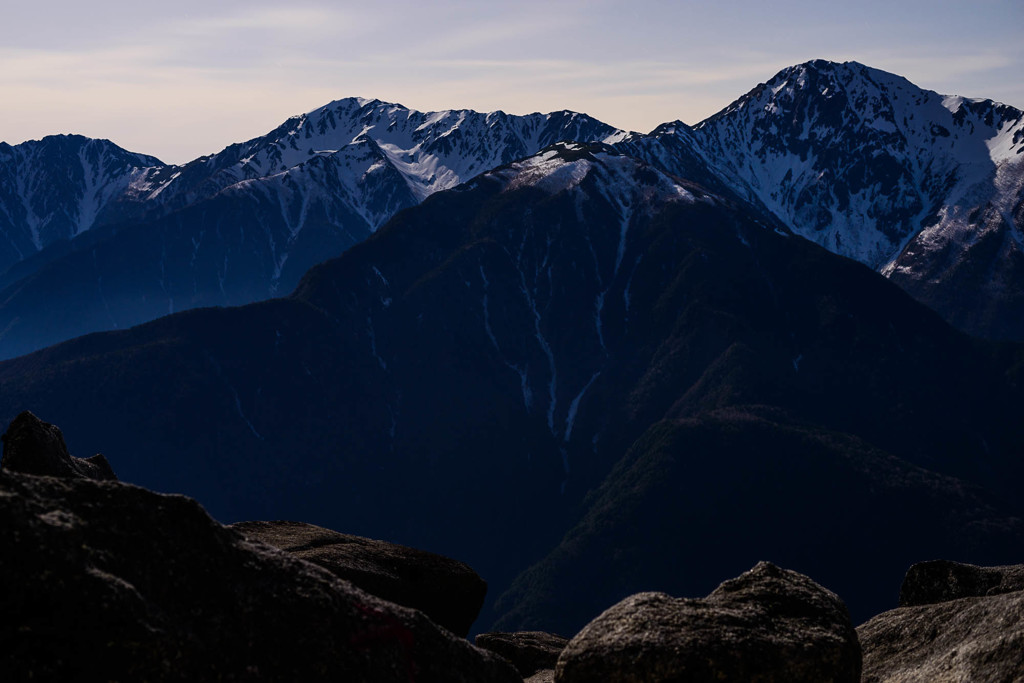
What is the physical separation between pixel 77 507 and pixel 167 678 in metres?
4.75

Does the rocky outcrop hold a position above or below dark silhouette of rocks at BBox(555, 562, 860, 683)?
above

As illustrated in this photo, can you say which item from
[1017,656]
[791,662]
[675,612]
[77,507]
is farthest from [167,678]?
[1017,656]

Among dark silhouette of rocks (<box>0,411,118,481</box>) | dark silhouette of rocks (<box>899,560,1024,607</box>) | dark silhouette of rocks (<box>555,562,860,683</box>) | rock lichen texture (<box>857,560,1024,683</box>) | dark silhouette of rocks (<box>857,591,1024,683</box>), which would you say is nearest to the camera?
dark silhouette of rocks (<box>555,562,860,683</box>)

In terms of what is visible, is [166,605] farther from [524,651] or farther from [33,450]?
[524,651]

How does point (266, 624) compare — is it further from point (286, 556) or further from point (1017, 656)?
point (1017, 656)

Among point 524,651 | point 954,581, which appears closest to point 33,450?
point 524,651

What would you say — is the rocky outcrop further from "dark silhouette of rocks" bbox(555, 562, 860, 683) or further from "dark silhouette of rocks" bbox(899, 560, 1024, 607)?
"dark silhouette of rocks" bbox(899, 560, 1024, 607)

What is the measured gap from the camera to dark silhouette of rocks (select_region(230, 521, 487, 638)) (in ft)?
138

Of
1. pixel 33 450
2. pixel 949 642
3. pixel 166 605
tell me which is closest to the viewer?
pixel 166 605

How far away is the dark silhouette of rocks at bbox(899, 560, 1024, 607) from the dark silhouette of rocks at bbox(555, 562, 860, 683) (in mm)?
14513

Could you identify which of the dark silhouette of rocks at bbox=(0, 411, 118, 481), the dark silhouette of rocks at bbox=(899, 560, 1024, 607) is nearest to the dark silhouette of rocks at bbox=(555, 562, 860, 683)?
the dark silhouette of rocks at bbox=(899, 560, 1024, 607)

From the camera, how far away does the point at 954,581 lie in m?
47.2

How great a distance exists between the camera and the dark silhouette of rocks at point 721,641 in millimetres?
30516

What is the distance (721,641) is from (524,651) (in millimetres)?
23012
